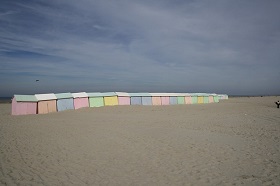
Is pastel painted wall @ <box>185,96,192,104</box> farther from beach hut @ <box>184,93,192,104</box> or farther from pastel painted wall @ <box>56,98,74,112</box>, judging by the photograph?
pastel painted wall @ <box>56,98,74,112</box>

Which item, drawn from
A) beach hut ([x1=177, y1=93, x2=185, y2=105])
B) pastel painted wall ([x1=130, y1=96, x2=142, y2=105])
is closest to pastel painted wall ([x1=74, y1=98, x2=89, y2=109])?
pastel painted wall ([x1=130, y1=96, x2=142, y2=105])

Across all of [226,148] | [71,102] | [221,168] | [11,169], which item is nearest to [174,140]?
[226,148]

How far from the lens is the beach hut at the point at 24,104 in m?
20.3

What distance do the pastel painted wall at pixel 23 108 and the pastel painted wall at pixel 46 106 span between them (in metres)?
0.46

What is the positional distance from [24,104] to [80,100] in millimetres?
6426

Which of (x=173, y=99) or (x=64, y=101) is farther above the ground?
(x=64, y=101)

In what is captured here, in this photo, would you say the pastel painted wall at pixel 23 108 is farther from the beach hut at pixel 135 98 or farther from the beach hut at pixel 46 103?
the beach hut at pixel 135 98

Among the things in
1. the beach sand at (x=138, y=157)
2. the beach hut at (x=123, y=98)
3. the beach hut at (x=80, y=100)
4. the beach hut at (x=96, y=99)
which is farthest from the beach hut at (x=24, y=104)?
the beach hut at (x=123, y=98)

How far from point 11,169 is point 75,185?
2.51 metres

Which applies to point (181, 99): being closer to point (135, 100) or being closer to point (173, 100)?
point (173, 100)

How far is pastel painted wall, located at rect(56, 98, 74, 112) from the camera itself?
911 inches

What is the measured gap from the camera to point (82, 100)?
25766 mm

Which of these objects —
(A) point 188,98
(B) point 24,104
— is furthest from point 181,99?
(B) point 24,104

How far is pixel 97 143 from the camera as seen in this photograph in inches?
383
